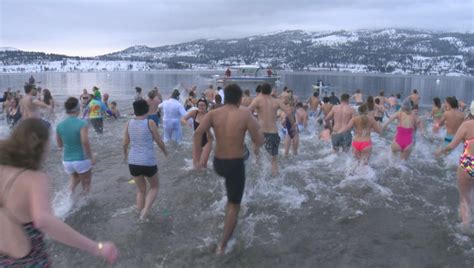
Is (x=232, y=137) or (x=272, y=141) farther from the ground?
(x=232, y=137)

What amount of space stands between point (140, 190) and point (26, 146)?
138 inches

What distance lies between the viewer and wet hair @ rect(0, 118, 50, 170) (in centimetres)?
220

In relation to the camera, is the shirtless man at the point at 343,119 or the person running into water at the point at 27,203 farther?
the shirtless man at the point at 343,119

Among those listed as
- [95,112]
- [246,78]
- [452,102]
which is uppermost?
[246,78]

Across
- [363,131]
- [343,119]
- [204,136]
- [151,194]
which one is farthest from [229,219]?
[343,119]

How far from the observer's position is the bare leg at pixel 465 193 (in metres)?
5.04

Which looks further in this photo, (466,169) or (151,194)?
(151,194)

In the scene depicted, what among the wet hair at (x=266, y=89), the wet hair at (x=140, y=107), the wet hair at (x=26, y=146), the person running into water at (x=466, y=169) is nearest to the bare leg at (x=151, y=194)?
the wet hair at (x=140, y=107)

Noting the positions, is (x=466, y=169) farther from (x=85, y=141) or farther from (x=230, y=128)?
(x=85, y=141)

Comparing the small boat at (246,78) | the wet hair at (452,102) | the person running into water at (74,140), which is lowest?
the person running into water at (74,140)

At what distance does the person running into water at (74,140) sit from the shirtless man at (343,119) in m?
5.36

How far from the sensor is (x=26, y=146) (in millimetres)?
2223

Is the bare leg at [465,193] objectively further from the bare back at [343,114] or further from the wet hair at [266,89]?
the wet hair at [266,89]

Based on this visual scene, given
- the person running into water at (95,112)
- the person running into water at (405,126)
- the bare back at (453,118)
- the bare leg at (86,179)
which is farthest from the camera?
the person running into water at (95,112)
